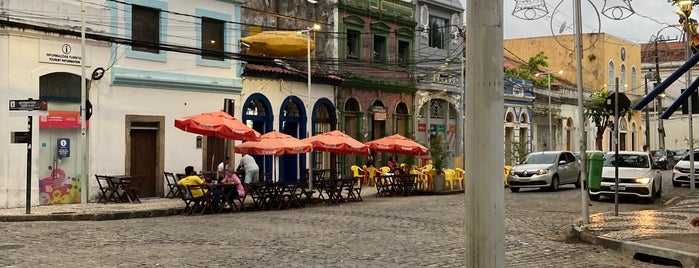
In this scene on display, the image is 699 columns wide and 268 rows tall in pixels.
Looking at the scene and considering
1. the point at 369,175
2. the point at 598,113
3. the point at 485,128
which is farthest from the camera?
the point at 598,113

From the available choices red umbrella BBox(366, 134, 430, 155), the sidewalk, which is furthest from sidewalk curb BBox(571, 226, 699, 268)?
red umbrella BBox(366, 134, 430, 155)

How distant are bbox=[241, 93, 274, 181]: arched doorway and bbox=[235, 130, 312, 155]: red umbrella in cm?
566

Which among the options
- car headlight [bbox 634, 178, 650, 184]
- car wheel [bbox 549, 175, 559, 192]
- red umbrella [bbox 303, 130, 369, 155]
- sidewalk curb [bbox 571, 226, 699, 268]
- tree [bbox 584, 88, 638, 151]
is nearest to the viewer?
sidewalk curb [bbox 571, 226, 699, 268]

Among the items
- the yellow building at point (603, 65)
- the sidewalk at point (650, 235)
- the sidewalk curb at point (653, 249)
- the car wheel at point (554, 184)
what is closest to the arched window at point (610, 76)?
the yellow building at point (603, 65)

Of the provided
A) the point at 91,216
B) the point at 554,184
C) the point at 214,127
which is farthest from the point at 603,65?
the point at 91,216

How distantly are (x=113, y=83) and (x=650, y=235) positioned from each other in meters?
14.8

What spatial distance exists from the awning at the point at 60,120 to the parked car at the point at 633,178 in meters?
14.2

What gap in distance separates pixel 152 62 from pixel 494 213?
1932 centimetres

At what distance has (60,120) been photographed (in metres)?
20.0

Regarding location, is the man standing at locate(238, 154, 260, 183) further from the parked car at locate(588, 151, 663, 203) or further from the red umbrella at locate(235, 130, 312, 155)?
the parked car at locate(588, 151, 663, 203)

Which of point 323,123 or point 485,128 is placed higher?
point 323,123

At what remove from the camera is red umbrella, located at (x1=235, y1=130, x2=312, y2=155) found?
20172mm

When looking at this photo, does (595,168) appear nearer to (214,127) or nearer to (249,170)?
(214,127)

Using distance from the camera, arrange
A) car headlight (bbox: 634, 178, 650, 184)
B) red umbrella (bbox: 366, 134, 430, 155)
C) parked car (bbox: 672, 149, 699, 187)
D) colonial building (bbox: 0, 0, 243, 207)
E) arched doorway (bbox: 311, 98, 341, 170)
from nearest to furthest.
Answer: colonial building (bbox: 0, 0, 243, 207), car headlight (bbox: 634, 178, 650, 184), red umbrella (bbox: 366, 134, 430, 155), parked car (bbox: 672, 149, 699, 187), arched doorway (bbox: 311, 98, 341, 170)
